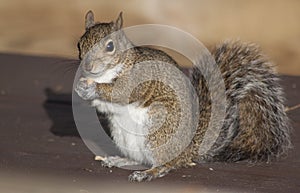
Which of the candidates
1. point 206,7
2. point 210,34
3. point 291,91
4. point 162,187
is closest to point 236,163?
point 162,187

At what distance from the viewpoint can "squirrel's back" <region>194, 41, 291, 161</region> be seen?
2.51 metres

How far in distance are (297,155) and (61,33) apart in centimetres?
239

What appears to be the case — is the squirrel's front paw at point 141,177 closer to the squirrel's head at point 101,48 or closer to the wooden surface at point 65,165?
the wooden surface at point 65,165

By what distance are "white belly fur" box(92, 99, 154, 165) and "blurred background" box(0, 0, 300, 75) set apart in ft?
6.67

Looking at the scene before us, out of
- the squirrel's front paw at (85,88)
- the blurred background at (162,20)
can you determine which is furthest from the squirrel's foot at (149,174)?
the blurred background at (162,20)

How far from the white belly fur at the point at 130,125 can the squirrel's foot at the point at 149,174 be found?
0.03 m

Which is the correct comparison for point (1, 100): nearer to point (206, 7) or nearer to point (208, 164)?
point (208, 164)

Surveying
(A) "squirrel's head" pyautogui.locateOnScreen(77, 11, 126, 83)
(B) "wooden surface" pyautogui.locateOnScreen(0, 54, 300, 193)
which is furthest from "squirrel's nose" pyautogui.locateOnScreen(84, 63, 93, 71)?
(B) "wooden surface" pyautogui.locateOnScreen(0, 54, 300, 193)

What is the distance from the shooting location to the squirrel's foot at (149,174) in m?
2.40

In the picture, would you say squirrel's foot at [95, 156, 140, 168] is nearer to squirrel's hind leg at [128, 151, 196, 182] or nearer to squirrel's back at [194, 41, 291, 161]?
squirrel's hind leg at [128, 151, 196, 182]

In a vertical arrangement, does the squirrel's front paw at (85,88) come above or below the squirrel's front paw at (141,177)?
above

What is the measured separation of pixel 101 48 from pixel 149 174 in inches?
15.1

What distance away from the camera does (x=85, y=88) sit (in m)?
2.33

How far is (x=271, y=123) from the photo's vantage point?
2.53 metres
